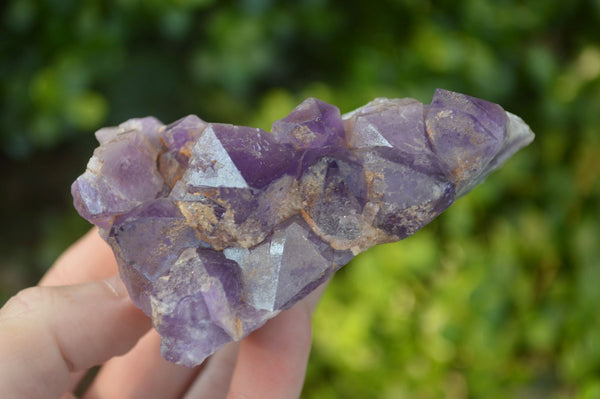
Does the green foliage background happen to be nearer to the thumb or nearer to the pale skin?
the pale skin

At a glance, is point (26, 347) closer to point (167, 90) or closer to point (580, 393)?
point (580, 393)

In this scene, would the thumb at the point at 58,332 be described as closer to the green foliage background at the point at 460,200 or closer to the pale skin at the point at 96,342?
the pale skin at the point at 96,342

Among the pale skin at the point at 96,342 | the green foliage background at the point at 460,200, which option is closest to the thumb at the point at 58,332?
the pale skin at the point at 96,342

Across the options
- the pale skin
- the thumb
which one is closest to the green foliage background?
the pale skin

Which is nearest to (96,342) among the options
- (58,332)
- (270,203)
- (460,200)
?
(58,332)

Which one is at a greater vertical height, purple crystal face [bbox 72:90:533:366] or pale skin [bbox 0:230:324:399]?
purple crystal face [bbox 72:90:533:366]

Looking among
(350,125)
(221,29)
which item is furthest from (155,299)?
(221,29)
